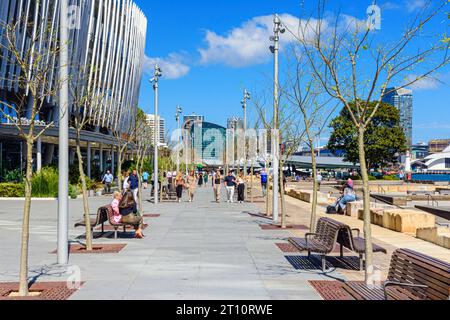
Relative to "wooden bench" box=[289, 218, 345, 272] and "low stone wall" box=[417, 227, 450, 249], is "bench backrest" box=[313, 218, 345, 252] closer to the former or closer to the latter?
"wooden bench" box=[289, 218, 345, 272]

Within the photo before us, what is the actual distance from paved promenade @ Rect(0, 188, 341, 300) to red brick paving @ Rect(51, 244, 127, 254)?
248 mm

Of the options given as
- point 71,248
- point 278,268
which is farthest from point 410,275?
point 71,248

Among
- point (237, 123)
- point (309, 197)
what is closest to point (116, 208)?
point (309, 197)

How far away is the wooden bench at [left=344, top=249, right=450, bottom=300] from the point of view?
19.0 feet

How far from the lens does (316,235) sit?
11109 millimetres

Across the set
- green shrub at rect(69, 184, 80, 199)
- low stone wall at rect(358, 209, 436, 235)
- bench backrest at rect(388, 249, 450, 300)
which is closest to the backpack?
low stone wall at rect(358, 209, 436, 235)

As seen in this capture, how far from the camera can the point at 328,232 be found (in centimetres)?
1011

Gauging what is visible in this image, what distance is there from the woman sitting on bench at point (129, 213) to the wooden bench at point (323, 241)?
15.5ft

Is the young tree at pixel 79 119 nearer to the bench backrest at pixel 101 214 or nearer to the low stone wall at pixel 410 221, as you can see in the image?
the bench backrest at pixel 101 214

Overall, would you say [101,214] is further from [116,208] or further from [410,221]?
[410,221]

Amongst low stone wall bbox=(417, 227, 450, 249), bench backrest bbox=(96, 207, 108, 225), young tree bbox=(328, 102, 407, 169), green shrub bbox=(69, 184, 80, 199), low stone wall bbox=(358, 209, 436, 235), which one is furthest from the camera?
young tree bbox=(328, 102, 407, 169)

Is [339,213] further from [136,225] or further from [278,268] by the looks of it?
[278,268]

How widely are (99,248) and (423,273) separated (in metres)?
7.75
